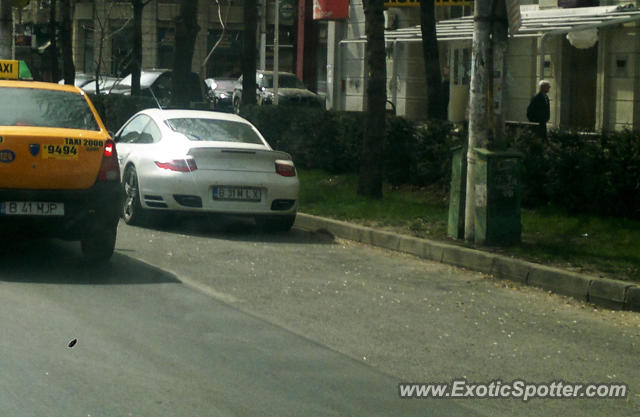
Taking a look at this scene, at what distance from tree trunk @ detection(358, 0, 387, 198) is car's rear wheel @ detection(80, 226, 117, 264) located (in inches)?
243

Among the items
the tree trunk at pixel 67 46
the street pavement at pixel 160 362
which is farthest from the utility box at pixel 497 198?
the tree trunk at pixel 67 46

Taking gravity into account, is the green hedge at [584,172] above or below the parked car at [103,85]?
below

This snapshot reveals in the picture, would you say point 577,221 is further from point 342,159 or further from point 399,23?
point 399,23

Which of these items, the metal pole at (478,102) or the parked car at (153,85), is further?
the parked car at (153,85)

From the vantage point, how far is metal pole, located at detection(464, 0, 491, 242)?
1172 centimetres

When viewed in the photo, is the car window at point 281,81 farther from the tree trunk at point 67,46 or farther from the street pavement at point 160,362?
the street pavement at point 160,362

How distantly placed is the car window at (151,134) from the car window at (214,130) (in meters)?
0.17

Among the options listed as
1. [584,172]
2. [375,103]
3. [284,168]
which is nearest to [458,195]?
[584,172]

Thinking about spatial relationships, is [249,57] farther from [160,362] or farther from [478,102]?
[160,362]

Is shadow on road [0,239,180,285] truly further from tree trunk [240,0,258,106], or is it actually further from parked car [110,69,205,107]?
parked car [110,69,205,107]

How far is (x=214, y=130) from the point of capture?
13.6m

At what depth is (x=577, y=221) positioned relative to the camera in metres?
12.8

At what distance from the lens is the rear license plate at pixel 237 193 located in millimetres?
12648

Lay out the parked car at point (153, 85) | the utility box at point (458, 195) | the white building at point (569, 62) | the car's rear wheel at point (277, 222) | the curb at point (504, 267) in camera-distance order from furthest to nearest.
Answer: the parked car at point (153, 85)
the white building at point (569, 62)
the car's rear wheel at point (277, 222)
the utility box at point (458, 195)
the curb at point (504, 267)
